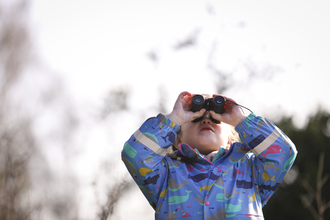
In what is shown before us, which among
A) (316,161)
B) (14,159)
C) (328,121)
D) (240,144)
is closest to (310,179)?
(316,161)

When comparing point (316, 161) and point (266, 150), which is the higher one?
point (266, 150)

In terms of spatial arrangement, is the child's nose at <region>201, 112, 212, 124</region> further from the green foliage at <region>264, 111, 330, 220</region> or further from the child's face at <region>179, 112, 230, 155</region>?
the green foliage at <region>264, 111, 330, 220</region>

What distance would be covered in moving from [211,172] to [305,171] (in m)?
9.14

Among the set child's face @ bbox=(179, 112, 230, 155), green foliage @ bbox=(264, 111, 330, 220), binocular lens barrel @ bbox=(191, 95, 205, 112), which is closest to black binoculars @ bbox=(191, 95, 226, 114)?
binocular lens barrel @ bbox=(191, 95, 205, 112)

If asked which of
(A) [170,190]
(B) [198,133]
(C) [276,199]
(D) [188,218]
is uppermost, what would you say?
(B) [198,133]

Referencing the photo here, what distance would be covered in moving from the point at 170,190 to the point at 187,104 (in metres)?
0.69

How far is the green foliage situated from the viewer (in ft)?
30.7

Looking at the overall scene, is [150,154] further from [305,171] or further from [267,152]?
[305,171]

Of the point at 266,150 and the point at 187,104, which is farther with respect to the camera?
the point at 187,104

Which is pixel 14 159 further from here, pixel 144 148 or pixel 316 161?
pixel 316 161

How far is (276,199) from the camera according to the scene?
391 inches

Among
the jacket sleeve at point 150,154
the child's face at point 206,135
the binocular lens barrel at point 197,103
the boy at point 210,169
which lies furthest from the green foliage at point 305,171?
the jacket sleeve at point 150,154

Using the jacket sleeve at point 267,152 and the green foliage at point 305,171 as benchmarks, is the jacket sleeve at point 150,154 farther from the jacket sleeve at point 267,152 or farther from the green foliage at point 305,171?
the green foliage at point 305,171

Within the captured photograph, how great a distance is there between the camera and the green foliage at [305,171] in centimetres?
936
